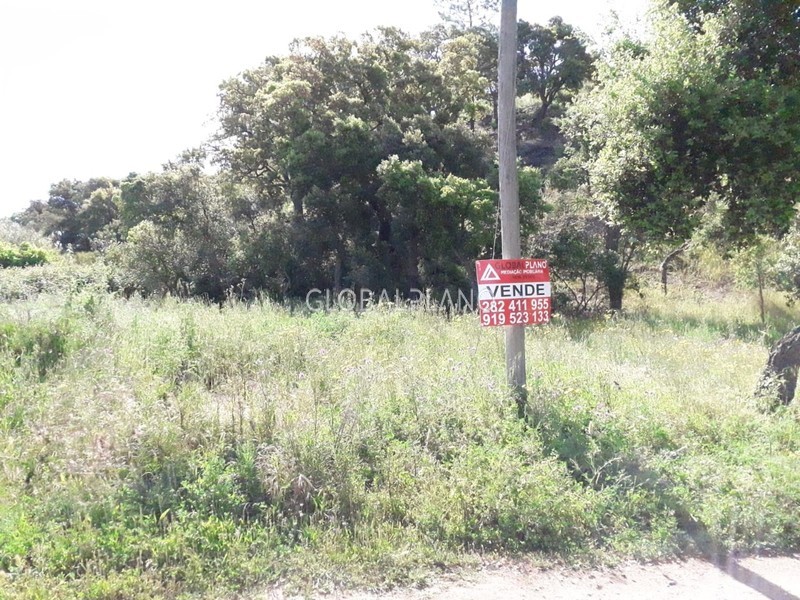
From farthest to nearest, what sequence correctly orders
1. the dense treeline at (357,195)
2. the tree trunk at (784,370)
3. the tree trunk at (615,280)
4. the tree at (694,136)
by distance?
1. the tree trunk at (615,280)
2. the dense treeline at (357,195)
3. the tree at (694,136)
4. the tree trunk at (784,370)

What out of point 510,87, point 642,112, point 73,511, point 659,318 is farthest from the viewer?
point 659,318

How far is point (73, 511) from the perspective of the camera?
429 centimetres

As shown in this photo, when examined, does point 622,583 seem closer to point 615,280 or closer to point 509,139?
point 509,139

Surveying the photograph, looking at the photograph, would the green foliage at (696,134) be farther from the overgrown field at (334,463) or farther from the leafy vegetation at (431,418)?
the overgrown field at (334,463)

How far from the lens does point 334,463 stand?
484 centimetres

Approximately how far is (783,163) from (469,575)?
628cm

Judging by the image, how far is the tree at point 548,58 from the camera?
90.0 ft

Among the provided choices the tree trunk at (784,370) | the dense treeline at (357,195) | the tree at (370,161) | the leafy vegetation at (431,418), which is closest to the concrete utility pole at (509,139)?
the leafy vegetation at (431,418)

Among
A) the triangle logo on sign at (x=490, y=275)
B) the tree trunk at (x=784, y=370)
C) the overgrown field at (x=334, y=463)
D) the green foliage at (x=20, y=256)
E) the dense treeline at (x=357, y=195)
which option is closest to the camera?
the overgrown field at (x=334, y=463)

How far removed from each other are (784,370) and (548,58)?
24.7 m

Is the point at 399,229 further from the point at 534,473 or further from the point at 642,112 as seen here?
the point at 534,473

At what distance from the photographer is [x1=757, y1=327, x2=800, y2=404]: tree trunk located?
21.8 ft

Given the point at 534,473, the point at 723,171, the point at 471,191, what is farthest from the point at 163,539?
the point at 471,191

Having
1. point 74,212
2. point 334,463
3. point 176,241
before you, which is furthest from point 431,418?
point 74,212
